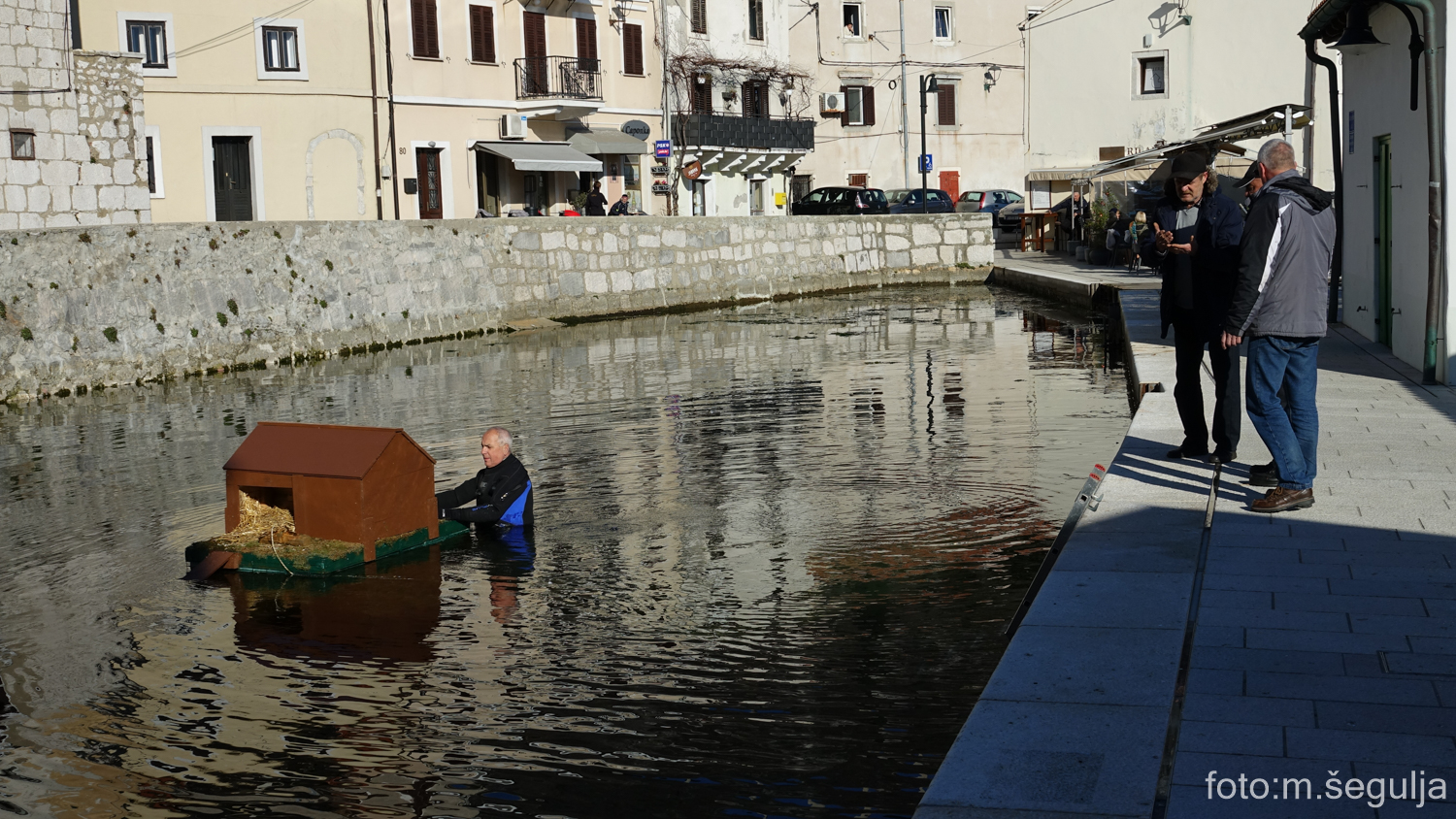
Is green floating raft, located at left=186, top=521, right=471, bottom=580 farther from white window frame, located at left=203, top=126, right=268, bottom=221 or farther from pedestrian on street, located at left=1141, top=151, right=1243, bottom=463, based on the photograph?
white window frame, located at left=203, top=126, right=268, bottom=221

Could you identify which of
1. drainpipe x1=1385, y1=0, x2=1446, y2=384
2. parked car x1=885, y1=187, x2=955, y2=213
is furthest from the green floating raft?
parked car x1=885, y1=187, x2=955, y2=213

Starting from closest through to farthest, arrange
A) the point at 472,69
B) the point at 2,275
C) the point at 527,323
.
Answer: the point at 2,275, the point at 527,323, the point at 472,69

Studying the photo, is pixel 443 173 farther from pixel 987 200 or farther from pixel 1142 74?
pixel 1142 74

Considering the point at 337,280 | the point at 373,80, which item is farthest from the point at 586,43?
the point at 337,280

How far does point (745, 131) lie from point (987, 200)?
9167 millimetres

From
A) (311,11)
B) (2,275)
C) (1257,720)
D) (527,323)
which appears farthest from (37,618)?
(311,11)

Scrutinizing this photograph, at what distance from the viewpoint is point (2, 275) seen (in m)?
17.2

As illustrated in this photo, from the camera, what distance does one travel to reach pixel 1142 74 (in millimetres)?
51656

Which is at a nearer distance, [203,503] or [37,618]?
[37,618]

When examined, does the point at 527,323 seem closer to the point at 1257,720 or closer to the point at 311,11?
the point at 311,11

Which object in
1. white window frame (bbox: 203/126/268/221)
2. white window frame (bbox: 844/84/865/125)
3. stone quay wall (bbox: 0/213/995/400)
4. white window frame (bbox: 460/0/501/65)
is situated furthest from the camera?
white window frame (bbox: 844/84/865/125)

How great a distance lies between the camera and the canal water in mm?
5113

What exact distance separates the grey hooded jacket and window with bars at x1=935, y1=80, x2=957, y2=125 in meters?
51.1

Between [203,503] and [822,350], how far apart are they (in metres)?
11.0
